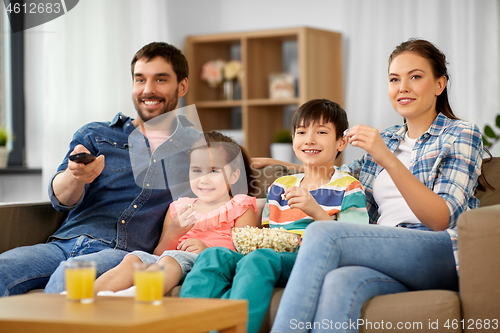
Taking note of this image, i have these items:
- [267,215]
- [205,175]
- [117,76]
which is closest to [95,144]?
[205,175]

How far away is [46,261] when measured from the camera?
5.64 feet

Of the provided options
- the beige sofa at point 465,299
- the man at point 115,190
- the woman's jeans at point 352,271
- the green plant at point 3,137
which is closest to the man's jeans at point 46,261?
the man at point 115,190

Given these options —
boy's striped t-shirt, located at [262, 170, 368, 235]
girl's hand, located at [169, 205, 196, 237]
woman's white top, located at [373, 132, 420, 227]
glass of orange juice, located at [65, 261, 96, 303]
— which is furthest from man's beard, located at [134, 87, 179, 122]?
glass of orange juice, located at [65, 261, 96, 303]

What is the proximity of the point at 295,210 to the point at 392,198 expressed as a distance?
318 millimetres

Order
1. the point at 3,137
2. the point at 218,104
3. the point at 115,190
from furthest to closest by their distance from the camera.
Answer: the point at 218,104, the point at 3,137, the point at 115,190

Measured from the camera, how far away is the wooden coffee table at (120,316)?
966 mm

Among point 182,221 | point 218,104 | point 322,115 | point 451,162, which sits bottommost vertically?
point 182,221

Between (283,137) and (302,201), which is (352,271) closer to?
(302,201)

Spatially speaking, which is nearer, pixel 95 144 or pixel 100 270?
pixel 100 270

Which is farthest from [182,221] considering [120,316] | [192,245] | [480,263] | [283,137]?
[283,137]

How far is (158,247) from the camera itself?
189cm

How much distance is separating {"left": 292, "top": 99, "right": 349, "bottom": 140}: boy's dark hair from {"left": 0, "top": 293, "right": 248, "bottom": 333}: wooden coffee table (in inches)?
33.6

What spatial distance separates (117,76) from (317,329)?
2.60 metres

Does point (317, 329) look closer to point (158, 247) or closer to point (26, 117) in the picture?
point (158, 247)
